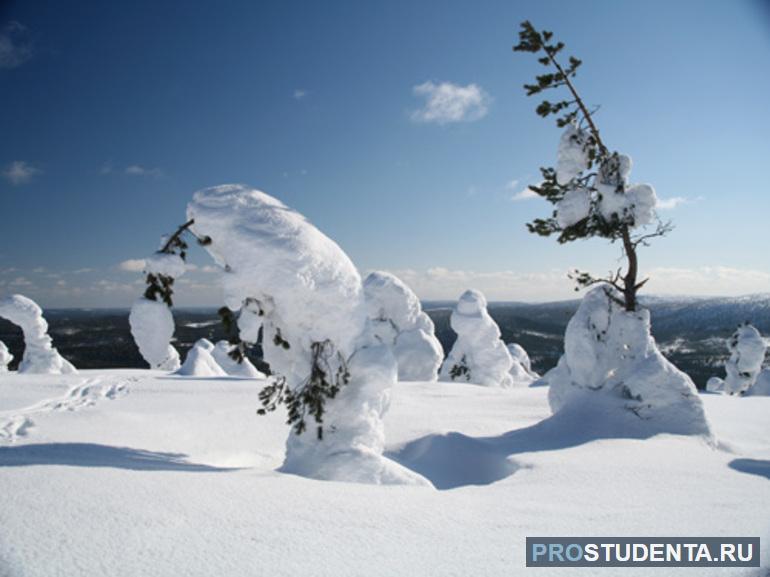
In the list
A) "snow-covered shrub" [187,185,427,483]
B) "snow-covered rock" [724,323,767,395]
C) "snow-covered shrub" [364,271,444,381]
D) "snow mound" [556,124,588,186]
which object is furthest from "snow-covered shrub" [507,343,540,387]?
"snow-covered shrub" [187,185,427,483]

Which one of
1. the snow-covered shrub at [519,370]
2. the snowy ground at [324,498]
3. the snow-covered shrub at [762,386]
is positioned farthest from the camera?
the snow-covered shrub at [519,370]

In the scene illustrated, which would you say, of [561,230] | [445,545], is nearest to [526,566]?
[445,545]

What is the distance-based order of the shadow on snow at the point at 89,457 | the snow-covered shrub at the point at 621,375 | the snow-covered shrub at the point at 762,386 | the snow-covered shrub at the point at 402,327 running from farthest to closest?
1. the snow-covered shrub at the point at 762,386
2. the snow-covered shrub at the point at 402,327
3. the snow-covered shrub at the point at 621,375
4. the shadow on snow at the point at 89,457

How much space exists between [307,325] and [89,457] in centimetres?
288

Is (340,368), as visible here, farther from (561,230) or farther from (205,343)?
(205,343)

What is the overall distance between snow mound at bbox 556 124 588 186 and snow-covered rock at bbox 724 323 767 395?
86.1 feet

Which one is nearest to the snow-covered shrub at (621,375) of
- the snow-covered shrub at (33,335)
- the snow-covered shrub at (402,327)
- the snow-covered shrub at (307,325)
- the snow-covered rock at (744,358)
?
the snow-covered shrub at (307,325)

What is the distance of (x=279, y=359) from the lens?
5.86 metres

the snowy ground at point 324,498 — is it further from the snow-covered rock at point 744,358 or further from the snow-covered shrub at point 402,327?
the snow-covered rock at point 744,358

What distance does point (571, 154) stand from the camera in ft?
27.9

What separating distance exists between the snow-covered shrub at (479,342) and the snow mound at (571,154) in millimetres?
16110

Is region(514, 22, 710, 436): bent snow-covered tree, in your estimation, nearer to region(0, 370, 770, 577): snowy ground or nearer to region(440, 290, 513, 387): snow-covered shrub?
region(0, 370, 770, 577): snowy ground

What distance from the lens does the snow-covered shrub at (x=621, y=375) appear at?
24.6 feet

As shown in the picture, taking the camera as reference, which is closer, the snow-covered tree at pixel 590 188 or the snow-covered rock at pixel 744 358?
the snow-covered tree at pixel 590 188
